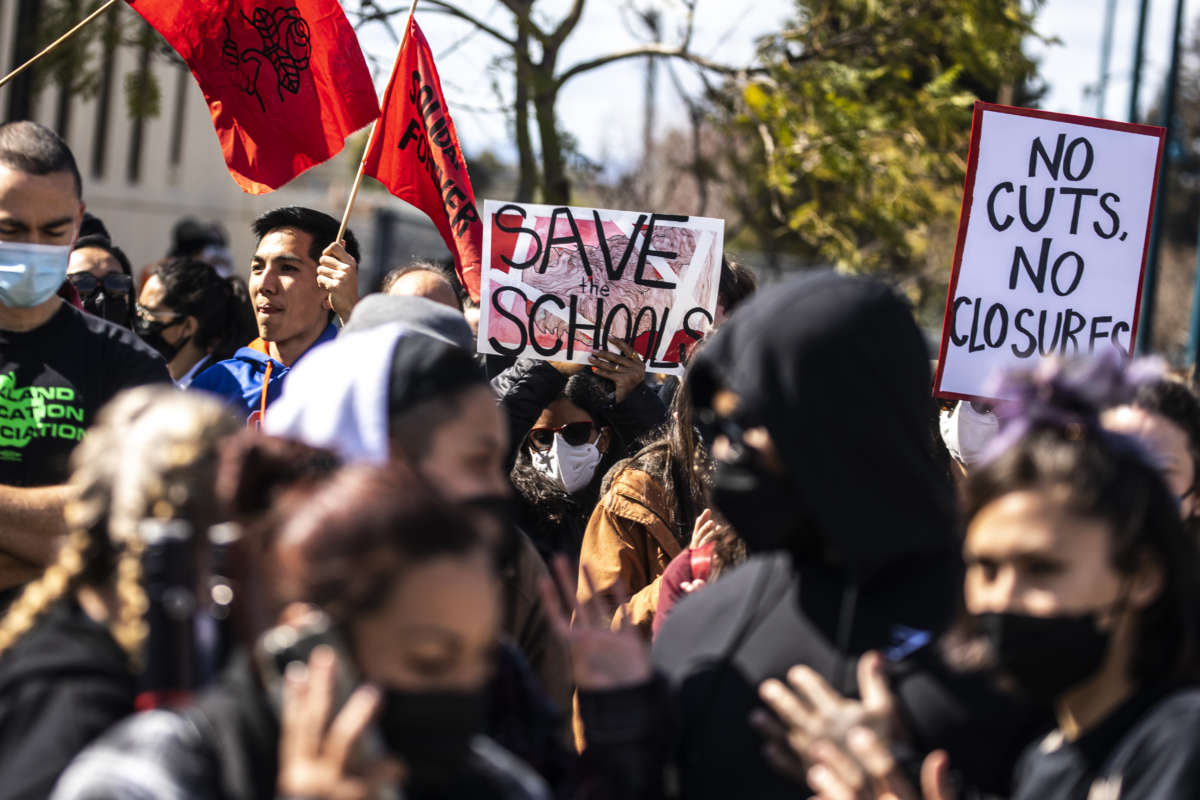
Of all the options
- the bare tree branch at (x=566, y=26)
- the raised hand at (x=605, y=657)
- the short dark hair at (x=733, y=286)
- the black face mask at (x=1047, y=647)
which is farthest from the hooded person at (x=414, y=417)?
the bare tree branch at (x=566, y=26)

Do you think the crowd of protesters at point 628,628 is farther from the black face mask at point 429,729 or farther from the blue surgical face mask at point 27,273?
the blue surgical face mask at point 27,273

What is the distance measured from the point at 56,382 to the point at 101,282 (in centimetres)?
240

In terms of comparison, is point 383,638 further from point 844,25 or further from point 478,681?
point 844,25

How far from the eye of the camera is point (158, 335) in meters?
6.51

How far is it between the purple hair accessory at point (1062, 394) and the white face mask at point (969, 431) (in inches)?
107

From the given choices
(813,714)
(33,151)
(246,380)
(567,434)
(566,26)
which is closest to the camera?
(813,714)

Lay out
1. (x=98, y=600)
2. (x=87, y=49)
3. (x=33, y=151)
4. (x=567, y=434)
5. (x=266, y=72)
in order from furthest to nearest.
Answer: (x=87, y=49) → (x=266, y=72) → (x=567, y=434) → (x=33, y=151) → (x=98, y=600)

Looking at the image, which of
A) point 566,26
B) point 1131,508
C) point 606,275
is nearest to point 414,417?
point 1131,508

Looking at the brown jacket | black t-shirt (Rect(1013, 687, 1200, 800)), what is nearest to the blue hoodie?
the brown jacket

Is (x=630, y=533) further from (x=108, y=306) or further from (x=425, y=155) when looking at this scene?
(x=108, y=306)

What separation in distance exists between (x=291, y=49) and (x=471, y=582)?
13.4 ft

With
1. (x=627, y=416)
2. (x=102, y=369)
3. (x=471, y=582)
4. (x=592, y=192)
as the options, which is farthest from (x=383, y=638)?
(x=592, y=192)

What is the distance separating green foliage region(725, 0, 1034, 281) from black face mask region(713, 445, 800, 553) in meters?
7.20

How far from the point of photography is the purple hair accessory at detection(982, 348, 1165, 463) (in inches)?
91.5
